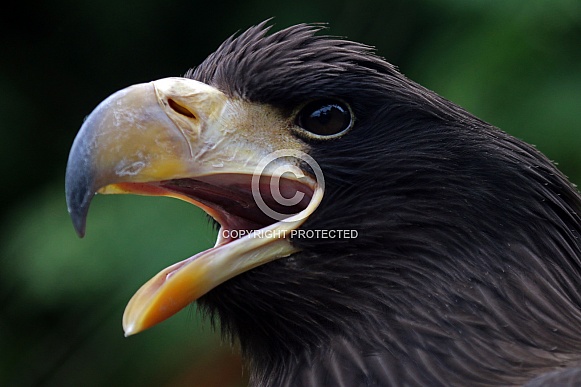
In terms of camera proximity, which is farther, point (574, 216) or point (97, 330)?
point (97, 330)

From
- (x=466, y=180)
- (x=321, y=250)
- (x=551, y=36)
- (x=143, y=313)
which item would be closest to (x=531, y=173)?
(x=466, y=180)

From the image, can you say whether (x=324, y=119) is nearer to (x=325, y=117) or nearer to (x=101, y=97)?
(x=325, y=117)

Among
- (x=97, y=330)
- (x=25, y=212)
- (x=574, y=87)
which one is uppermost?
(x=574, y=87)

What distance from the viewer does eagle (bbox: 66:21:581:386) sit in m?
1.89

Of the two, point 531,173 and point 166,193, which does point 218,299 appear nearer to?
point 166,193

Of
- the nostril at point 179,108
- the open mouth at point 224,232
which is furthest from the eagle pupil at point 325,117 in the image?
the nostril at point 179,108

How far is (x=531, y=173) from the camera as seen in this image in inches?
79.3

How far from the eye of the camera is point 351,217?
1.98 metres

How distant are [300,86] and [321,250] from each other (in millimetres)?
353

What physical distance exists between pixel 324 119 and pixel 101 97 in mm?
3028

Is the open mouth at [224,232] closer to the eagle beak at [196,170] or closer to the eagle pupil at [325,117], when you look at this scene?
the eagle beak at [196,170]

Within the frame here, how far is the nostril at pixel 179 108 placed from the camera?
1.99m

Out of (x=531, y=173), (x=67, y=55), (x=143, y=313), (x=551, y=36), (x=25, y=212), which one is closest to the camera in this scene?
(x=143, y=313)

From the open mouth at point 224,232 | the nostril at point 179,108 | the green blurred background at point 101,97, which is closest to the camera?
the open mouth at point 224,232
